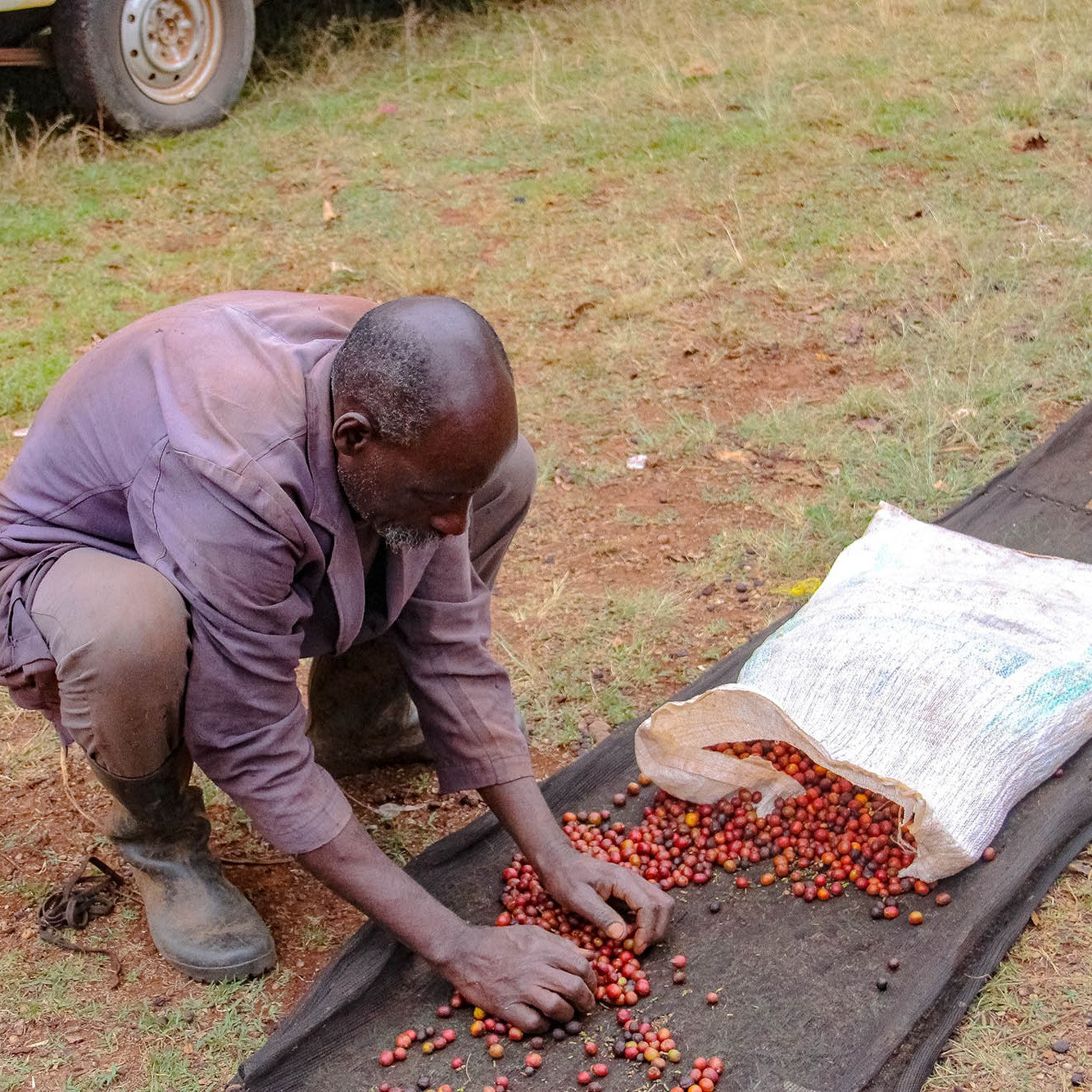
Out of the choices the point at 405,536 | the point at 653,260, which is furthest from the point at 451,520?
the point at 653,260

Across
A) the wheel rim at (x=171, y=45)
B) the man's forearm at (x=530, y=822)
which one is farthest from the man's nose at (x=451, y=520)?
the wheel rim at (x=171, y=45)

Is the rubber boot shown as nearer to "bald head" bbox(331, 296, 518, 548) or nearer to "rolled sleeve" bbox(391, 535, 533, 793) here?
"rolled sleeve" bbox(391, 535, 533, 793)

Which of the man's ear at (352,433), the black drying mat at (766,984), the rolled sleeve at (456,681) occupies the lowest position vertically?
the black drying mat at (766,984)

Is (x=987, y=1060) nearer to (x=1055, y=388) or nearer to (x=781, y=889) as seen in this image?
(x=781, y=889)

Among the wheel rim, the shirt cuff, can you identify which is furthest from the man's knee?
the wheel rim

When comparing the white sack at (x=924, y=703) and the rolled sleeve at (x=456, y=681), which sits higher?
the rolled sleeve at (x=456, y=681)

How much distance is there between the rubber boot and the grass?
107 millimetres

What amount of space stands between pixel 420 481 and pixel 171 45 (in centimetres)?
562

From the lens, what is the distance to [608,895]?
2.56 metres

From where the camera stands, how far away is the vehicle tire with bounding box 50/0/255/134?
6422mm

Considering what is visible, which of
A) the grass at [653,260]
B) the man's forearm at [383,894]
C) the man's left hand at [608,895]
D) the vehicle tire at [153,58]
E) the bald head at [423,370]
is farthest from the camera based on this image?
the vehicle tire at [153,58]

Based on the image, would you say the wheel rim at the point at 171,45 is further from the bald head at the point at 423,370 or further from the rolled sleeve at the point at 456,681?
the bald head at the point at 423,370

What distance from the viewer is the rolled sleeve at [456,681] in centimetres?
261

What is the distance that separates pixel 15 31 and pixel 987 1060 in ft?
21.3
